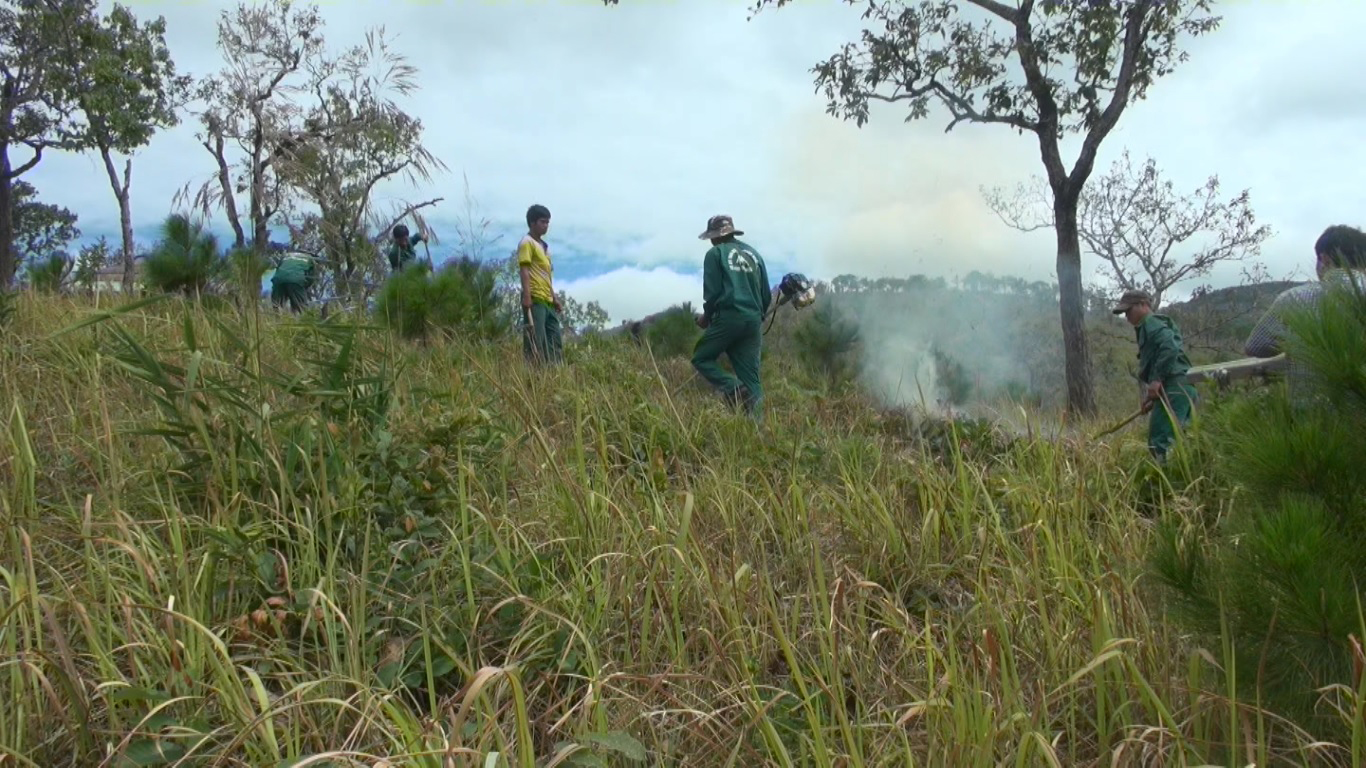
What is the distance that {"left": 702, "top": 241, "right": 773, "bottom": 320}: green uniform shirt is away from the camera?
704cm

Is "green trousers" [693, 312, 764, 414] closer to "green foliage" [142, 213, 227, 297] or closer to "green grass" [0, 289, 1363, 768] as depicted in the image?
"green grass" [0, 289, 1363, 768]

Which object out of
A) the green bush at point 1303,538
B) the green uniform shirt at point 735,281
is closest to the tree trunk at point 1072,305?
the green uniform shirt at point 735,281

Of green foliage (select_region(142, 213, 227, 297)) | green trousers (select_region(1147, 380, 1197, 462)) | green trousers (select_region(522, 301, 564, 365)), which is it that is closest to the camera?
green trousers (select_region(1147, 380, 1197, 462))

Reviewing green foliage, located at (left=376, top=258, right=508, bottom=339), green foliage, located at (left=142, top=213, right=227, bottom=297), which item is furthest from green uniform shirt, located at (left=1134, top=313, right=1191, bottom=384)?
green foliage, located at (left=142, top=213, right=227, bottom=297)

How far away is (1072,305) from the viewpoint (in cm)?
1168

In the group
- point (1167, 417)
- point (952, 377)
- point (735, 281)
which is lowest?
point (1167, 417)

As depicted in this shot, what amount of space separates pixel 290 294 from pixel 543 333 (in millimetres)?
2719

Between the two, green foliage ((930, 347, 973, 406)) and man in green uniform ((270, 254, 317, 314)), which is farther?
green foliage ((930, 347, 973, 406))

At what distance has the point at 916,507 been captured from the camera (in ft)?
12.4

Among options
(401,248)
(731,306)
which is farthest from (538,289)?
(401,248)

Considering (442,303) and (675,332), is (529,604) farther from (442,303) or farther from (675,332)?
(675,332)

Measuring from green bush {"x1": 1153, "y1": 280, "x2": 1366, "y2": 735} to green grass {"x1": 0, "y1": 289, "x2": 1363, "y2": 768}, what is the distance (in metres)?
0.10

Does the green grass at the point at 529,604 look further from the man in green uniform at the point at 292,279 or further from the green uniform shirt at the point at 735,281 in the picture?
the man in green uniform at the point at 292,279

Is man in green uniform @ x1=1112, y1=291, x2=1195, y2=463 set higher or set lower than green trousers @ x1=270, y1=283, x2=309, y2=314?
lower
